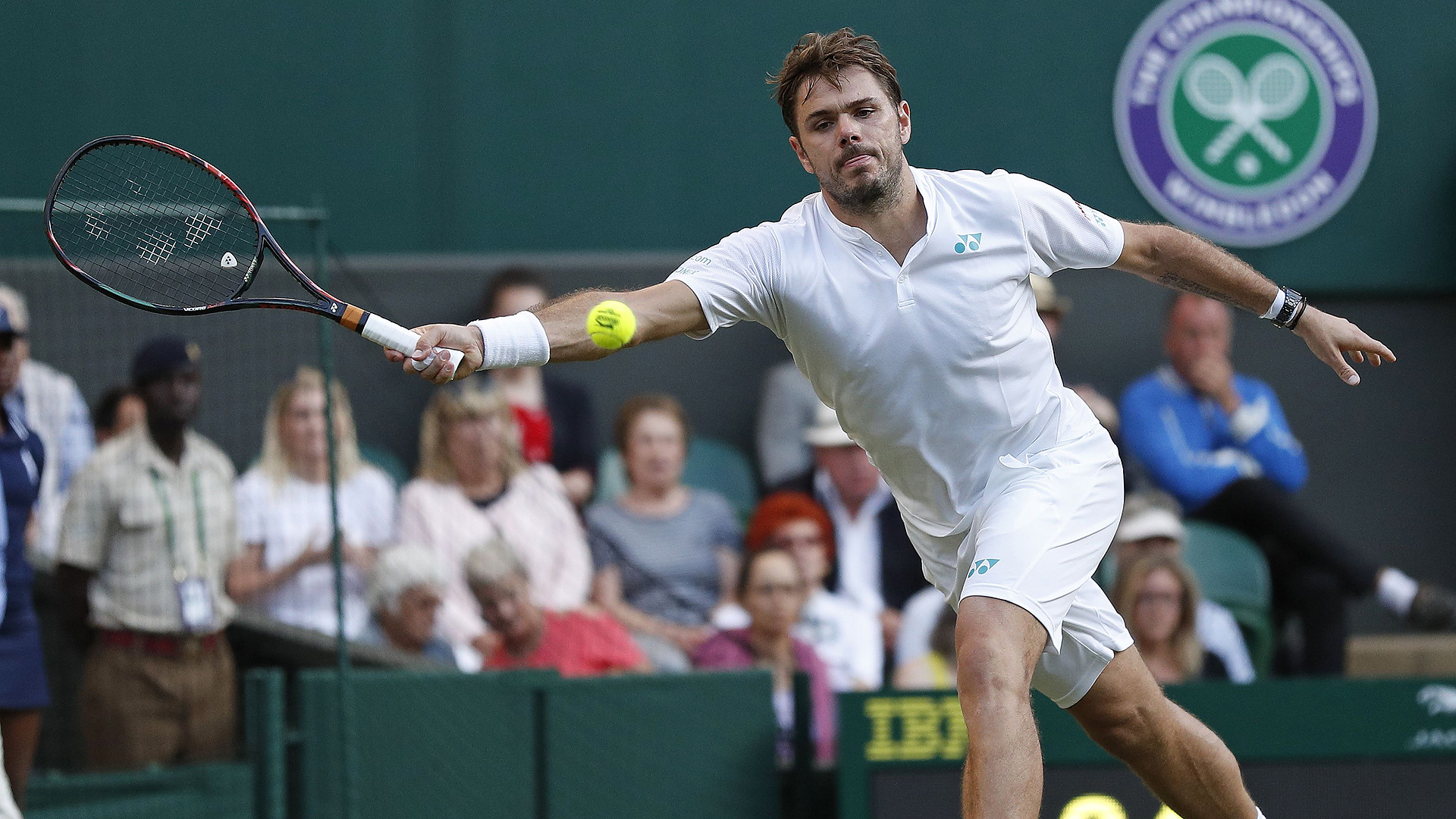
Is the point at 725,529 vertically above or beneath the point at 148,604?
above

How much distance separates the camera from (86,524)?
242 inches

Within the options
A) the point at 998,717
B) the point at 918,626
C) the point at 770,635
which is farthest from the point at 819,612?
the point at 998,717

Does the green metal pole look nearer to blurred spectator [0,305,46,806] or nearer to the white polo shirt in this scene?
blurred spectator [0,305,46,806]

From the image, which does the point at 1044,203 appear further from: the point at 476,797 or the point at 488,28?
the point at 488,28

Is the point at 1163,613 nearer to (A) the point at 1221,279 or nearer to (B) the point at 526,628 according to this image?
(B) the point at 526,628

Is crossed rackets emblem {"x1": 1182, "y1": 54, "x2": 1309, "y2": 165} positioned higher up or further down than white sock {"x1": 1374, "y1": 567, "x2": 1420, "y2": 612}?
higher up

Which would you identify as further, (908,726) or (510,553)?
(510,553)

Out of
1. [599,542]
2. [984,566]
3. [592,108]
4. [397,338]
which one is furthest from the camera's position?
[592,108]

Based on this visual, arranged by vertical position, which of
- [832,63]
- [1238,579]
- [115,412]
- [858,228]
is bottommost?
[1238,579]

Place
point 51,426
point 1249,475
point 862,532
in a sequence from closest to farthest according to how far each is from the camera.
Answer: point 51,426 → point 862,532 → point 1249,475

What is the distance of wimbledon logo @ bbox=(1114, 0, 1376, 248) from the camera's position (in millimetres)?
9016

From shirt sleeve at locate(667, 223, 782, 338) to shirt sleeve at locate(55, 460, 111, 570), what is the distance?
3.03 meters

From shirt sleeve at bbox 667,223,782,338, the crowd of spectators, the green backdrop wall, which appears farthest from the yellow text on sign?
the green backdrop wall

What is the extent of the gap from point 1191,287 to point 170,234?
269 cm
